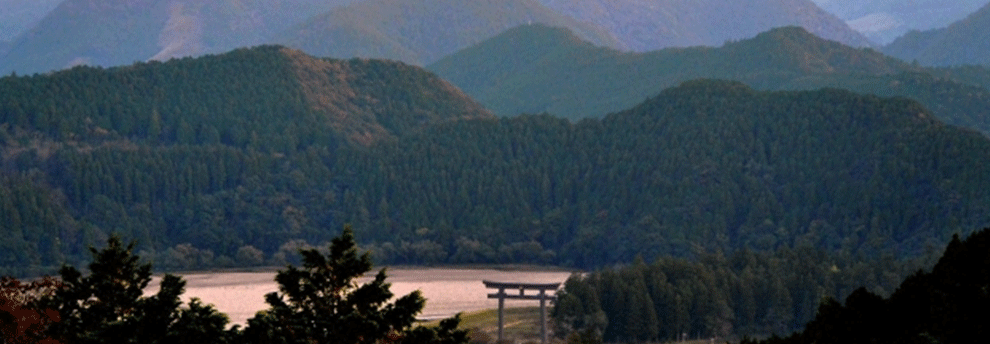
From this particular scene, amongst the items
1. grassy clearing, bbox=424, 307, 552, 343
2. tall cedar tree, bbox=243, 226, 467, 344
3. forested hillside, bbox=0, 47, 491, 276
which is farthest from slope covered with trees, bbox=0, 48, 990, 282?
tall cedar tree, bbox=243, 226, 467, 344

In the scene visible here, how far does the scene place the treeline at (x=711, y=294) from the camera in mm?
107250

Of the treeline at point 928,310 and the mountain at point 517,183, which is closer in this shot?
the treeline at point 928,310

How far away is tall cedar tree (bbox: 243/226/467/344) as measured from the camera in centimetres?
4250

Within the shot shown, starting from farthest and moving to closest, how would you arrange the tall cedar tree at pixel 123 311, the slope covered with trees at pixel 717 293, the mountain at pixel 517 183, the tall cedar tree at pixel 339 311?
the mountain at pixel 517 183 → the slope covered with trees at pixel 717 293 → the tall cedar tree at pixel 123 311 → the tall cedar tree at pixel 339 311

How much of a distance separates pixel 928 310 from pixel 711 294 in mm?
70220

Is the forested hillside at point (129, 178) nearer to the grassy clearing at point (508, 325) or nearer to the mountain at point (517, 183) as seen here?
the mountain at point (517, 183)

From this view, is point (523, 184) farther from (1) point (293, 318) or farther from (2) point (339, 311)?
(1) point (293, 318)

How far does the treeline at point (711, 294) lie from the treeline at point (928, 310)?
58.9m

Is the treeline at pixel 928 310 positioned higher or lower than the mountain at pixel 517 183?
lower

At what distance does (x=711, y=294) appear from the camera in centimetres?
11200

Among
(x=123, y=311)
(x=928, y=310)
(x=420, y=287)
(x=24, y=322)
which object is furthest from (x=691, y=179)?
(x=24, y=322)

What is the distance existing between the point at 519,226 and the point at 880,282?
57.6m

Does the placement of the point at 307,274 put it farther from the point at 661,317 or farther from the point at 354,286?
the point at 661,317

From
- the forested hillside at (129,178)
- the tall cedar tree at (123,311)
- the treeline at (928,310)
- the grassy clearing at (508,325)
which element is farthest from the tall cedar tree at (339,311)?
the forested hillside at (129,178)
